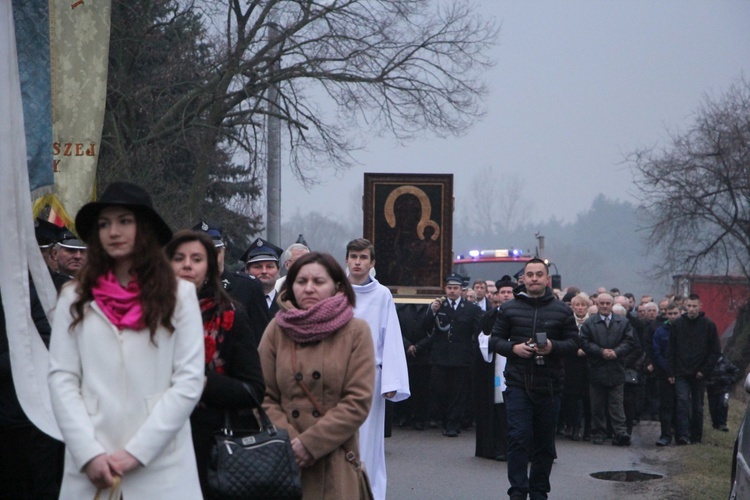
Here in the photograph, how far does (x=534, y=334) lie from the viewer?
9.84 m

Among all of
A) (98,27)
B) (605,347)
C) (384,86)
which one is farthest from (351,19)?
(98,27)

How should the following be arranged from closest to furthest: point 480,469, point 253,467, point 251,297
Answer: point 253,467, point 251,297, point 480,469

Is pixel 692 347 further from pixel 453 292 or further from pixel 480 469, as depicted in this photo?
pixel 480 469

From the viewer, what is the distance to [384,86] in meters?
24.0

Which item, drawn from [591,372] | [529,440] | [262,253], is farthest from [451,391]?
[262,253]

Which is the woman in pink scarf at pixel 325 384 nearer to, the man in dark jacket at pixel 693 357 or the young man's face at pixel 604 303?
the young man's face at pixel 604 303

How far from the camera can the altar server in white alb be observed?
→ 26.9 feet

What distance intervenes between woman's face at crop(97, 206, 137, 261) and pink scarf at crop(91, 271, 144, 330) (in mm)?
103

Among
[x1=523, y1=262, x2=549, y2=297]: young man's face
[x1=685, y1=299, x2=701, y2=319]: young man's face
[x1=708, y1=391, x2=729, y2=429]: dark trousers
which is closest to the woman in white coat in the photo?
[x1=523, y1=262, x2=549, y2=297]: young man's face

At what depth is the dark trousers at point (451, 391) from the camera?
1683 centimetres

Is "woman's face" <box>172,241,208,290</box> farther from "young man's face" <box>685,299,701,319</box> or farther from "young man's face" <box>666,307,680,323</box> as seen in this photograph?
"young man's face" <box>666,307,680,323</box>

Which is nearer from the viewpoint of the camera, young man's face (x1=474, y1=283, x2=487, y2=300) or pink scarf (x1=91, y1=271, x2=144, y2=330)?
pink scarf (x1=91, y1=271, x2=144, y2=330)

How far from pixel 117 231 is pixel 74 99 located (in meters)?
3.33

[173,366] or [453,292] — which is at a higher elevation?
[453,292]
